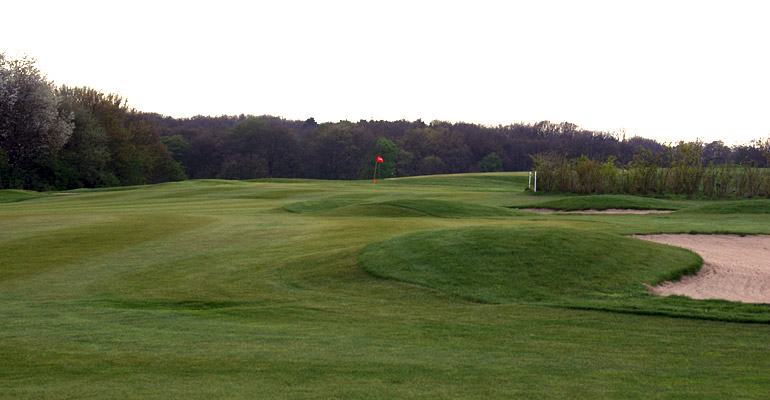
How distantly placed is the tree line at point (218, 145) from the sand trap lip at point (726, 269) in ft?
143

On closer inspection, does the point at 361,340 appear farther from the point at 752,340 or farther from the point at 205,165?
the point at 205,165

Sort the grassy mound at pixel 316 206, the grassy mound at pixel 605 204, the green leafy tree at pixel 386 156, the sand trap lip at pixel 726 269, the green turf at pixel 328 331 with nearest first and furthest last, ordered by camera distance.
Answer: the green turf at pixel 328 331, the sand trap lip at pixel 726 269, the grassy mound at pixel 316 206, the grassy mound at pixel 605 204, the green leafy tree at pixel 386 156

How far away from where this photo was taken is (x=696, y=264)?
12047 mm

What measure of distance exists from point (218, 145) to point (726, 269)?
105 metres

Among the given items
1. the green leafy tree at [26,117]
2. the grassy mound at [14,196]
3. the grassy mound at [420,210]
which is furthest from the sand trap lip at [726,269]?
the green leafy tree at [26,117]

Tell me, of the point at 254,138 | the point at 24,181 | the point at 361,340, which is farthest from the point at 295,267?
the point at 254,138

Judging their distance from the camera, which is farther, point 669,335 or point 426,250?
point 426,250

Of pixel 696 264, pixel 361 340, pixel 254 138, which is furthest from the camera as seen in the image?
pixel 254 138

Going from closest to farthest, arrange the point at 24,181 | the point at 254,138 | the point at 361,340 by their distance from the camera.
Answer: the point at 361,340, the point at 24,181, the point at 254,138

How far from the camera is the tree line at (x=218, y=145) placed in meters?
57.5

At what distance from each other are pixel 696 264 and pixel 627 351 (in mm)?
6410

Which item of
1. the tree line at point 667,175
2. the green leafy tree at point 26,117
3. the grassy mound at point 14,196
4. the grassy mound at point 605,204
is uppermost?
the green leafy tree at point 26,117

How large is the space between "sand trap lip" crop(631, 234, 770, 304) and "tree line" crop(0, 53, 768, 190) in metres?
43.7

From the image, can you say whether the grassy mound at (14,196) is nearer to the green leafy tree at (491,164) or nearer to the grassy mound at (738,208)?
the grassy mound at (738,208)
